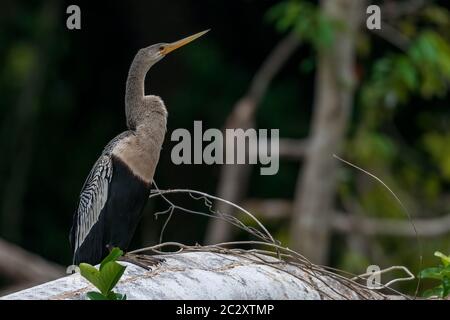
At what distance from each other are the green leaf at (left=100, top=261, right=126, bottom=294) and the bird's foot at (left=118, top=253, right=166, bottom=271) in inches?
8.5

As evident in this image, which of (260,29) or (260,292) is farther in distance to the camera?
(260,29)

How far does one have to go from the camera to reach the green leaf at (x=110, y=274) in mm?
2473

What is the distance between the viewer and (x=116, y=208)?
3.18 metres

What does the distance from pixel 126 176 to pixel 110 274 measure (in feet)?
2.19

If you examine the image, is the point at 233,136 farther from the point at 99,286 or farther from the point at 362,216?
the point at 99,286

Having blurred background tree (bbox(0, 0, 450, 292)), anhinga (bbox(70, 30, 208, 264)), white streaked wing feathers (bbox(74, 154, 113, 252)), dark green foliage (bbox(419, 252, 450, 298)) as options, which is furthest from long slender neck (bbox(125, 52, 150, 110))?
blurred background tree (bbox(0, 0, 450, 292))

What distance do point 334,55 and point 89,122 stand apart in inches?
120

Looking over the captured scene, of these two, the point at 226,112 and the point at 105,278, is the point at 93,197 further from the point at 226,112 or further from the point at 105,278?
the point at 226,112

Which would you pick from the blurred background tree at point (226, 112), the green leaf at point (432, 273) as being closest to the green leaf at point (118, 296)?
the green leaf at point (432, 273)

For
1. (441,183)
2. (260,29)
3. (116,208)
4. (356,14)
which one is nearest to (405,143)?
(441,183)

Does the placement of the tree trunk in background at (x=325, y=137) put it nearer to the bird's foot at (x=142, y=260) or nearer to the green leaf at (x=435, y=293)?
the green leaf at (x=435, y=293)

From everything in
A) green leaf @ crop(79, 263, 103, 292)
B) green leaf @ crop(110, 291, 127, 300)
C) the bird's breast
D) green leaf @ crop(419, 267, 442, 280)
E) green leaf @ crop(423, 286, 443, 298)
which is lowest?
green leaf @ crop(423, 286, 443, 298)

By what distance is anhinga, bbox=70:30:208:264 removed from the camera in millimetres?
3018

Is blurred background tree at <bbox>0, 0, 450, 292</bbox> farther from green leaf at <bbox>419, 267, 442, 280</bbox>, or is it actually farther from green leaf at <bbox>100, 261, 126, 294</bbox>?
green leaf at <bbox>100, 261, 126, 294</bbox>
